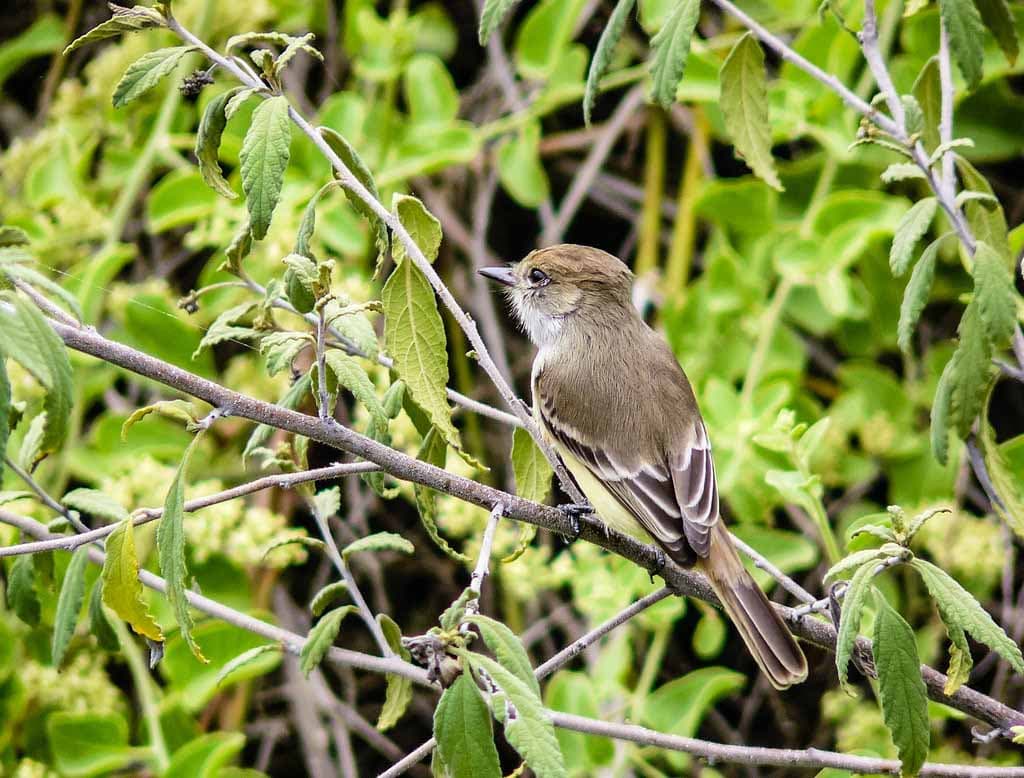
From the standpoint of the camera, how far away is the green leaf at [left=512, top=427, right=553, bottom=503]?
2467 millimetres

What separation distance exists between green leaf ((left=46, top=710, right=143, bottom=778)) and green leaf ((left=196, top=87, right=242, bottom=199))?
184 centimetres

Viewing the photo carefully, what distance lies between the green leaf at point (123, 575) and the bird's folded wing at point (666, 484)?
1259 millimetres

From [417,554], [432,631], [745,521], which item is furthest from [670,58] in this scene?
[417,554]

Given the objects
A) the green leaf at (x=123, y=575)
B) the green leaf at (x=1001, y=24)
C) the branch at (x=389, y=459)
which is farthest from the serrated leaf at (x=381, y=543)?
the green leaf at (x=1001, y=24)

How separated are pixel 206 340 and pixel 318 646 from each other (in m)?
0.61

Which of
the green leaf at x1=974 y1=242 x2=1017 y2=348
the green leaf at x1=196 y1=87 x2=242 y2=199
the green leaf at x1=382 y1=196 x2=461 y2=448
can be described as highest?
the green leaf at x1=196 y1=87 x2=242 y2=199

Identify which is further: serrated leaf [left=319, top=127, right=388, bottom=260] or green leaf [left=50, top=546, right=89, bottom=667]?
green leaf [left=50, top=546, right=89, bottom=667]

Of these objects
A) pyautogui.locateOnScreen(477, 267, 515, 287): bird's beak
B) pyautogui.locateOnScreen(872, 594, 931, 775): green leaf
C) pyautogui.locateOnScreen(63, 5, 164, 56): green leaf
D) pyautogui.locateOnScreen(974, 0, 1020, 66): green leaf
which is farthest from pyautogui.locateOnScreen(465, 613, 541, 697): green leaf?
pyautogui.locateOnScreen(477, 267, 515, 287): bird's beak

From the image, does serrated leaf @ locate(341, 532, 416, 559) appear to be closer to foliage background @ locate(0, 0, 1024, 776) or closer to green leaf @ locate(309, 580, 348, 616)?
green leaf @ locate(309, 580, 348, 616)

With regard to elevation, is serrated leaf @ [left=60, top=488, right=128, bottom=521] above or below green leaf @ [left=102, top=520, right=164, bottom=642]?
below

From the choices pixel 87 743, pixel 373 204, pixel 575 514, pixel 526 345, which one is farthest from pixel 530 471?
pixel 526 345

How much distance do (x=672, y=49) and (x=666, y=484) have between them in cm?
116

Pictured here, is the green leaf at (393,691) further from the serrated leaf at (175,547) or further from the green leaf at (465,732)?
the green leaf at (465,732)

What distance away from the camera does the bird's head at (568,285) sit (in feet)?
11.8
